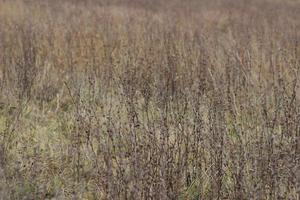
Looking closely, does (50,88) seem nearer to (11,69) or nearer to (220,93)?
(11,69)

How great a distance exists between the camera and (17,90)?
502 centimetres

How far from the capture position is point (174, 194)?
9.37 feet

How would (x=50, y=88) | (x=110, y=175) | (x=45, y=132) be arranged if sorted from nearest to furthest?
(x=110, y=175) → (x=45, y=132) → (x=50, y=88)

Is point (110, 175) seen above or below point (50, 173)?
above

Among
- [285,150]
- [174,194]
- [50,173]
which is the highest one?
[285,150]

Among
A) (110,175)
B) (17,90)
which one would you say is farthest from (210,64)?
(110,175)

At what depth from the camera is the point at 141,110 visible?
4102 mm

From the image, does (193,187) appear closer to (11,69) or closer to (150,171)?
(150,171)

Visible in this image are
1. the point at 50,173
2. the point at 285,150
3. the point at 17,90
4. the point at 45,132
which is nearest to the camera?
the point at 285,150

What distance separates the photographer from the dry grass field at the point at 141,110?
2.93 meters

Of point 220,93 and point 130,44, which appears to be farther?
point 130,44

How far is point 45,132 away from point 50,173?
81 cm

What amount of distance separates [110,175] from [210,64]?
127 inches

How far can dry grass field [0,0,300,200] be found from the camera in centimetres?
293
